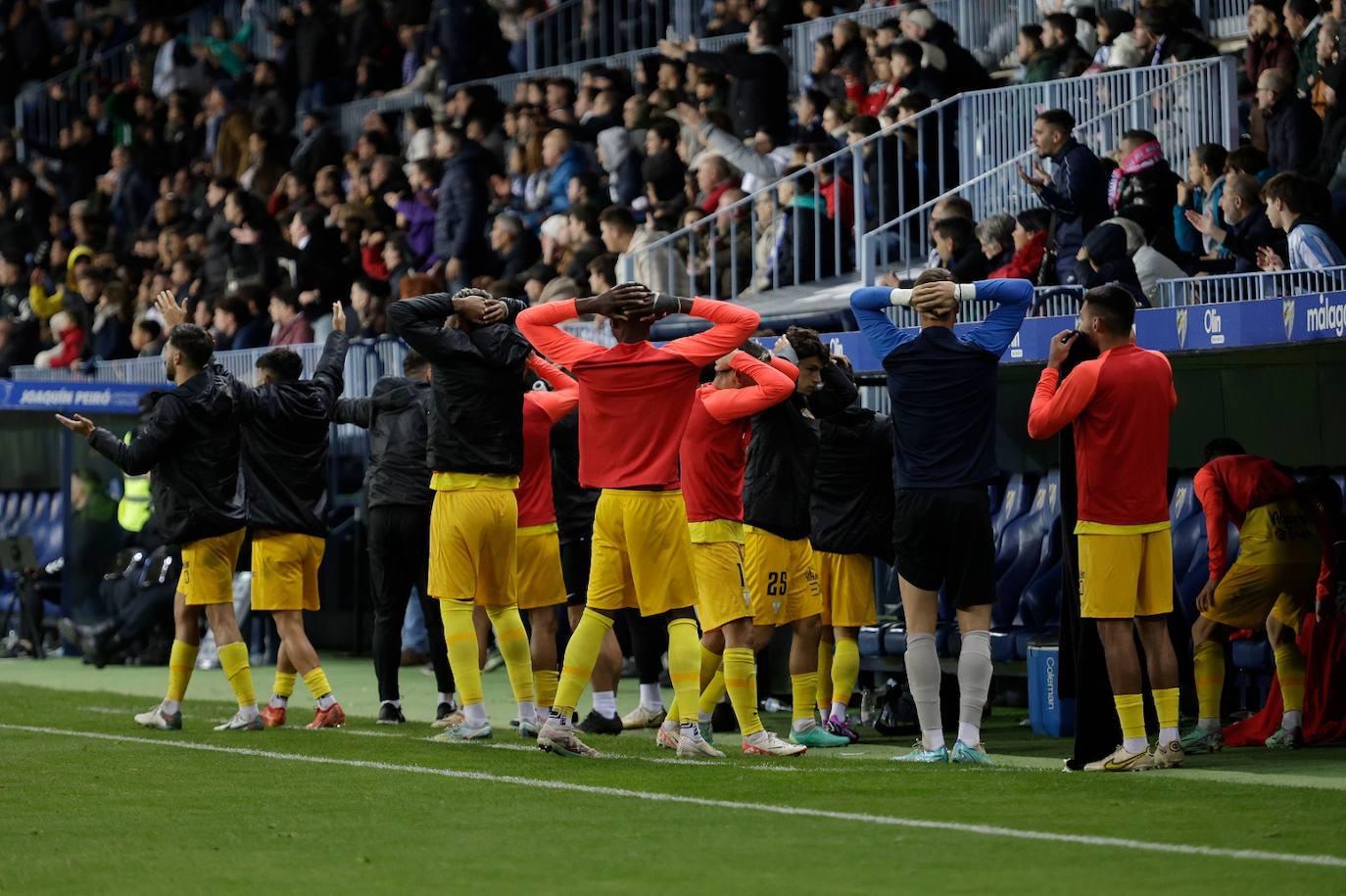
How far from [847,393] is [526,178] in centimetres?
1132

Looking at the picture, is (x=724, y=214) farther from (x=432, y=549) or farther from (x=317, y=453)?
(x=432, y=549)

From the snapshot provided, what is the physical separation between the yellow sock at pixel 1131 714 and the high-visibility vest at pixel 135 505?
11323 millimetres

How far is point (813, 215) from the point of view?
55.6 ft

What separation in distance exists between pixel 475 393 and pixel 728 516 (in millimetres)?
1361

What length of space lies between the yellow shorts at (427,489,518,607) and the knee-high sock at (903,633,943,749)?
6.93 feet

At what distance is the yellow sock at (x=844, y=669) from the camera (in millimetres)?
11203

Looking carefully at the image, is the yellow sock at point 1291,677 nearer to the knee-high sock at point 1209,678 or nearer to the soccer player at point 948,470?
the knee-high sock at point 1209,678

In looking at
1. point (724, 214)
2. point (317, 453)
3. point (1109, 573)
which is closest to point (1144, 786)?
point (1109, 573)

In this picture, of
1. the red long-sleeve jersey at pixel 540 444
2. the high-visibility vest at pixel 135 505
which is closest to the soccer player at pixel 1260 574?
the red long-sleeve jersey at pixel 540 444

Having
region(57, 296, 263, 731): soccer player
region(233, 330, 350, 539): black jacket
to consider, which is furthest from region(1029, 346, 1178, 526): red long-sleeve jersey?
region(57, 296, 263, 731): soccer player

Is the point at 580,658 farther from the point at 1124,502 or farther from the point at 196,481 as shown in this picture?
the point at 196,481

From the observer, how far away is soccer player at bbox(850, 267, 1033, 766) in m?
9.34

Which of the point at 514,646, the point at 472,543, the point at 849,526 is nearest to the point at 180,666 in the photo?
the point at 514,646

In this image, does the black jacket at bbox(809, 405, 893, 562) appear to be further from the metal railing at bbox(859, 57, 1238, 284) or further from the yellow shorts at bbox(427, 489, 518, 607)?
the metal railing at bbox(859, 57, 1238, 284)
